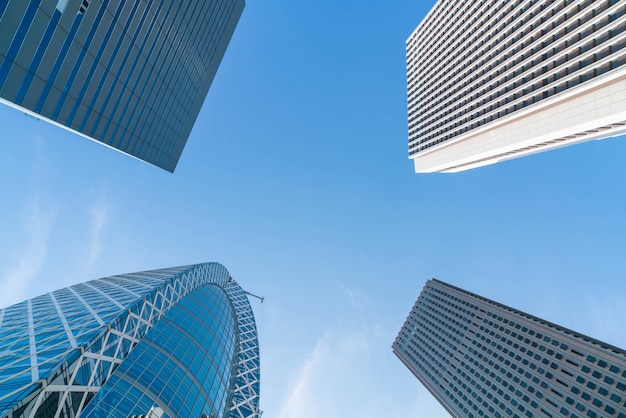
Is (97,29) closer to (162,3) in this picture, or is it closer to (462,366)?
(162,3)

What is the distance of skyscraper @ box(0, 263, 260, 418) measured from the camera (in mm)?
23703

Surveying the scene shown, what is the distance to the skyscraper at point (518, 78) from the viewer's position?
43.0m

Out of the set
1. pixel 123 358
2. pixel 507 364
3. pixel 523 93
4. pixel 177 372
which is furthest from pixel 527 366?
pixel 123 358

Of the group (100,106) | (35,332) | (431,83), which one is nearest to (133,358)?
(35,332)

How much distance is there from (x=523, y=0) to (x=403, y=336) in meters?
120

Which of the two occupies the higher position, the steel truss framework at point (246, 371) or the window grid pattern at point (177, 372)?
the window grid pattern at point (177, 372)

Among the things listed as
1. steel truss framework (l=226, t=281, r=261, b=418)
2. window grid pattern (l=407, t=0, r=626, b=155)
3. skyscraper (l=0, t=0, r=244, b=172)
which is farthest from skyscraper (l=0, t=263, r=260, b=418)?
window grid pattern (l=407, t=0, r=626, b=155)

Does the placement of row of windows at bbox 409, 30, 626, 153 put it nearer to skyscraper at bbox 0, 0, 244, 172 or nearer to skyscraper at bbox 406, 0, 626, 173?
skyscraper at bbox 406, 0, 626, 173

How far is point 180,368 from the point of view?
1590 inches

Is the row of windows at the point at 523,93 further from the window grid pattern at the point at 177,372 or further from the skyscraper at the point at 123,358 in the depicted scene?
the skyscraper at the point at 123,358

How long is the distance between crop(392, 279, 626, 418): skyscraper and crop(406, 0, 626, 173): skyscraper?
47.6m

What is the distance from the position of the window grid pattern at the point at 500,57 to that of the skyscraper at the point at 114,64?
4878 cm

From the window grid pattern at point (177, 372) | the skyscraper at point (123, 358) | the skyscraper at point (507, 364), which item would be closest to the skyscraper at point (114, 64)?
the skyscraper at point (123, 358)

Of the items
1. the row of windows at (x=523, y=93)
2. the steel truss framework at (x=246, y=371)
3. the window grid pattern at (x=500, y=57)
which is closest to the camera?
the row of windows at (x=523, y=93)
